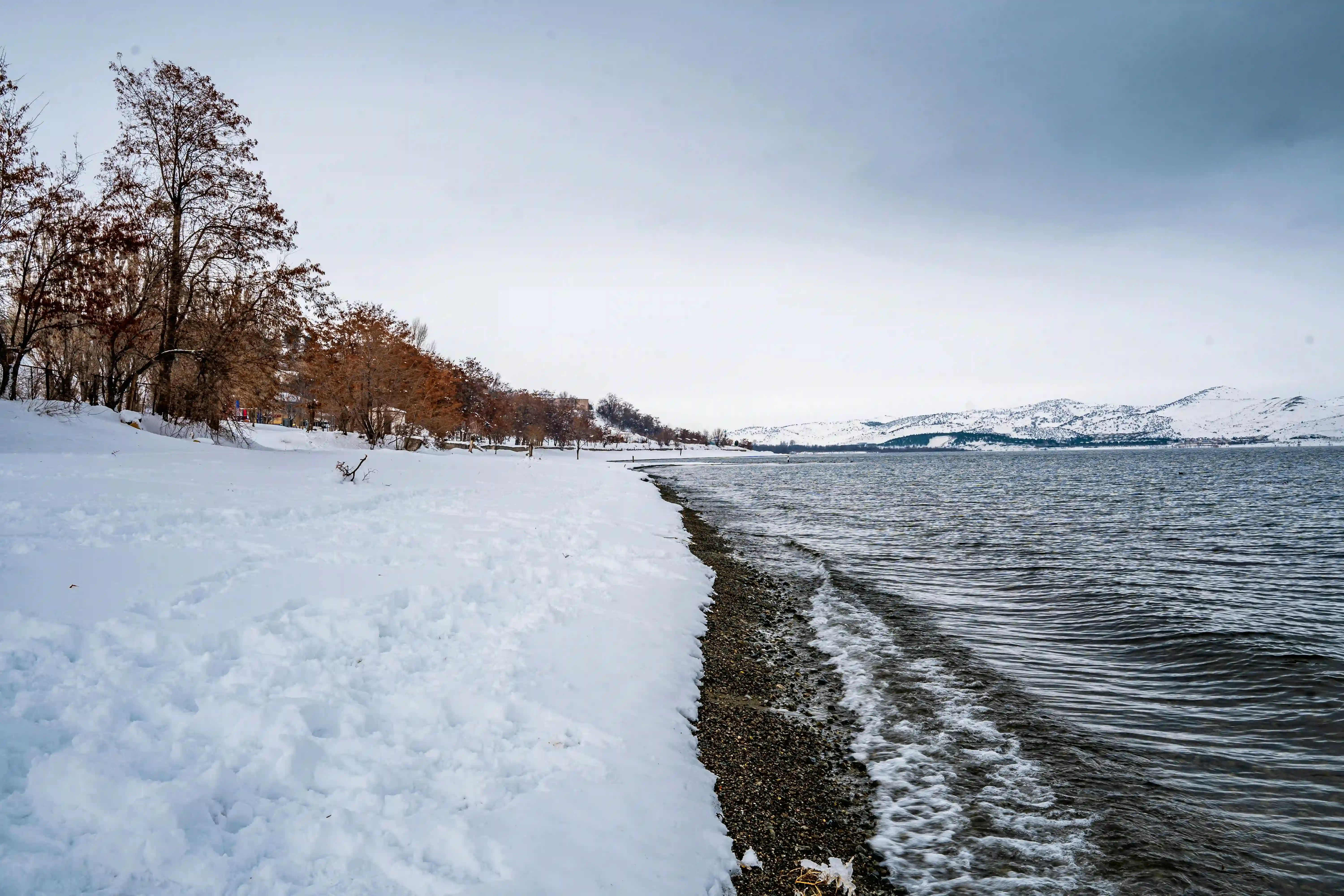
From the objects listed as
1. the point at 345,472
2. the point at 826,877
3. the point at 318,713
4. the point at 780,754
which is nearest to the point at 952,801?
the point at 780,754

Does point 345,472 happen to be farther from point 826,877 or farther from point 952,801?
point 952,801

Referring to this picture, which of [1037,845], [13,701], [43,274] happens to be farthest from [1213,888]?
[43,274]

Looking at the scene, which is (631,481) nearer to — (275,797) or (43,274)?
(43,274)

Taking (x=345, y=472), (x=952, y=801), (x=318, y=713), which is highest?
(x=345, y=472)

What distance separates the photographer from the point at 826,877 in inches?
186

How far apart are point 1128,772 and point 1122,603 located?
27.6 ft

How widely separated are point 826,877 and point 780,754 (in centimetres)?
189

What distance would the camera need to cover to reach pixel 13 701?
3996 mm

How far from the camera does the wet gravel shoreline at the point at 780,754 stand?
16.4 feet

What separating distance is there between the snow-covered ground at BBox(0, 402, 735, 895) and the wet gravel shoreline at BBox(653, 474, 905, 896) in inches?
14.9

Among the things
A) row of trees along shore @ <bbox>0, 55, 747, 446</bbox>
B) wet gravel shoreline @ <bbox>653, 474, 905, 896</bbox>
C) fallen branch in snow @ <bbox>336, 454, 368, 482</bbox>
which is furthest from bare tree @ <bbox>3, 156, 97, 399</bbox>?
wet gravel shoreline @ <bbox>653, 474, 905, 896</bbox>

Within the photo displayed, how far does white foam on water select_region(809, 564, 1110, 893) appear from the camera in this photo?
16.0 feet

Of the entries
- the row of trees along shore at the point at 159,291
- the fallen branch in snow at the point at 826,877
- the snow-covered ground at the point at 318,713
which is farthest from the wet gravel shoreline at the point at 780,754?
the row of trees along shore at the point at 159,291

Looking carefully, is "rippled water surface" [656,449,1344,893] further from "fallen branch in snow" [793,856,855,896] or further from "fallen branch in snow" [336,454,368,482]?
"fallen branch in snow" [336,454,368,482]
